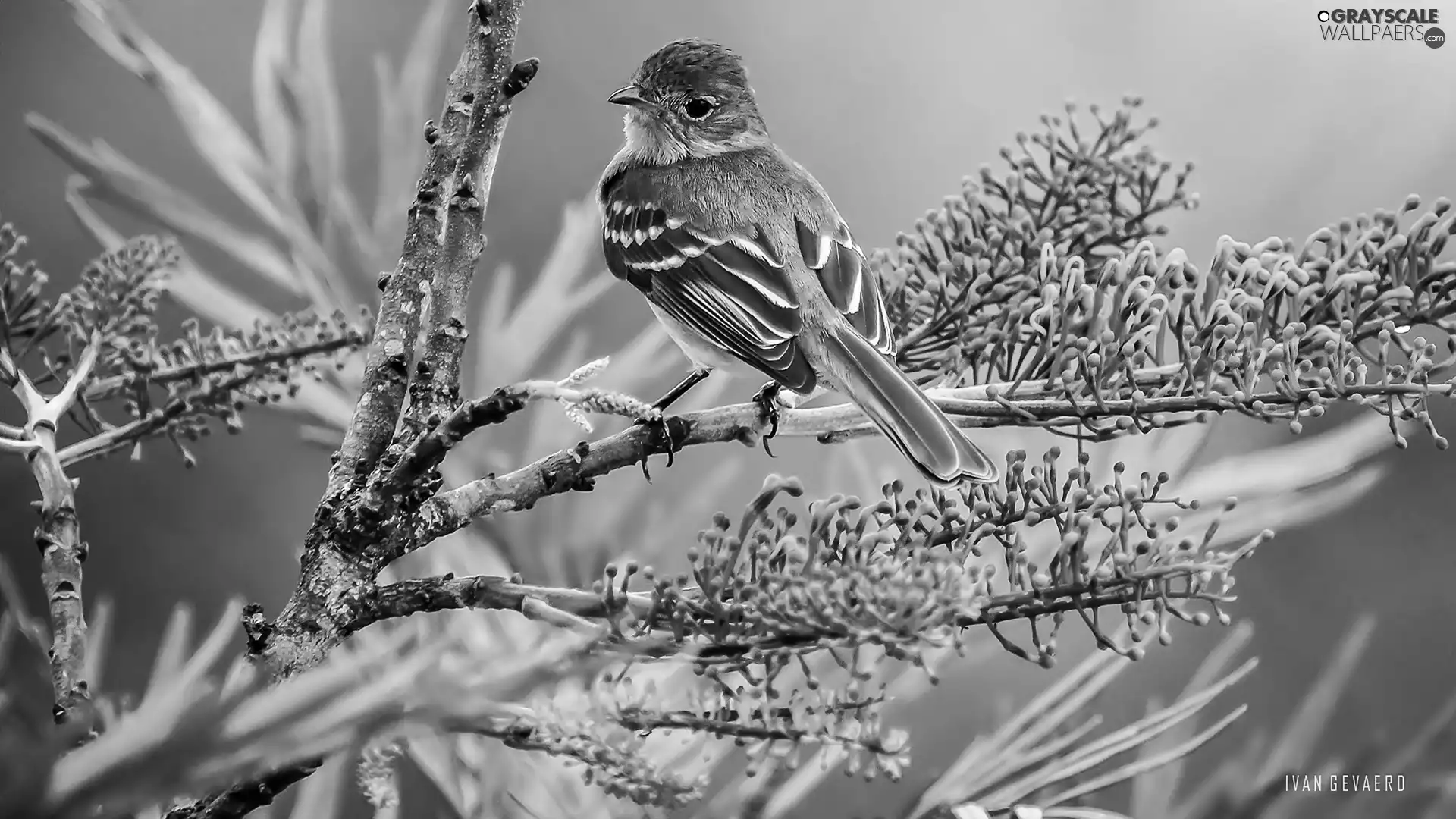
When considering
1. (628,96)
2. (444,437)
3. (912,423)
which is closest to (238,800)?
(444,437)

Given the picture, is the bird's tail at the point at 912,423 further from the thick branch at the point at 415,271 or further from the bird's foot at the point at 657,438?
the thick branch at the point at 415,271

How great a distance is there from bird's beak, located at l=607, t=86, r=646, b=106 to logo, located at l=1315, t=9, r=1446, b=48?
811 mm

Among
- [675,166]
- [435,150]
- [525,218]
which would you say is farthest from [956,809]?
[525,218]

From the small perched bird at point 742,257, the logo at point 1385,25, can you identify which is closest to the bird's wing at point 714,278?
the small perched bird at point 742,257

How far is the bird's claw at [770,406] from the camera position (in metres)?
0.83

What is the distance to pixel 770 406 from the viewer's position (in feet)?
3.07

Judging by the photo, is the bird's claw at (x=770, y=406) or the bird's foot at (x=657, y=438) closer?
the bird's foot at (x=657, y=438)

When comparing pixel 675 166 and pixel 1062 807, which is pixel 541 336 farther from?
pixel 1062 807

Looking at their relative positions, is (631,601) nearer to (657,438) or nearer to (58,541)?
(657,438)

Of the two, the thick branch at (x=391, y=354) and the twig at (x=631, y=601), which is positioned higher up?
the thick branch at (x=391, y=354)

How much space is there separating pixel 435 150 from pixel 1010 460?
0.38m

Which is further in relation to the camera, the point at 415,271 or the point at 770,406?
the point at 770,406

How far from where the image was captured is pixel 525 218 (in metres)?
1.65

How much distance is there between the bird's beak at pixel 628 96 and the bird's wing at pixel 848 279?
0.26 m
